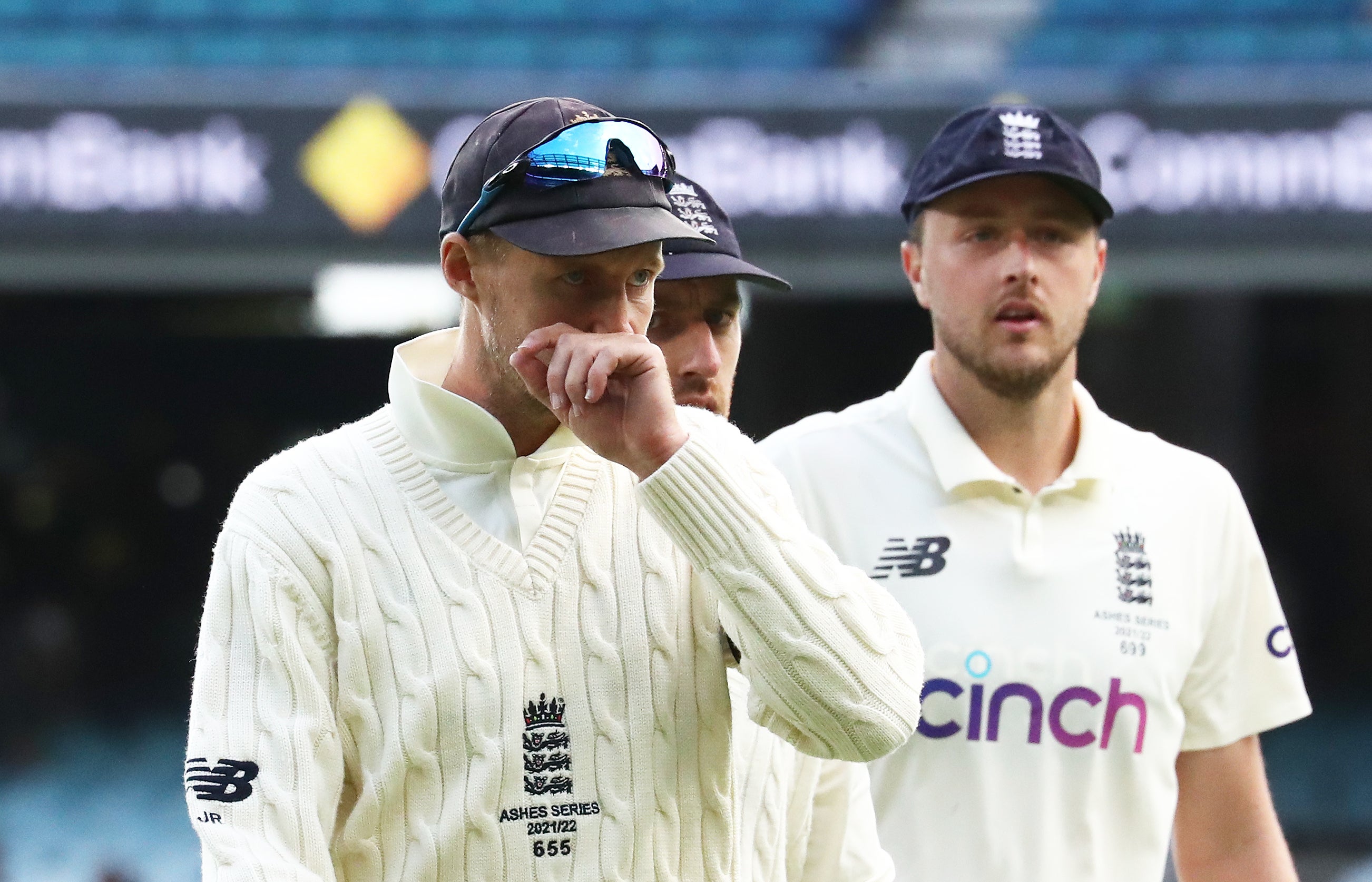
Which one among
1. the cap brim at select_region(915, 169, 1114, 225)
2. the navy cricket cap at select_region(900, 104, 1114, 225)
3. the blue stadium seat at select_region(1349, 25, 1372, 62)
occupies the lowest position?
the cap brim at select_region(915, 169, 1114, 225)

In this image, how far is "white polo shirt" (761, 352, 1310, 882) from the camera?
234cm

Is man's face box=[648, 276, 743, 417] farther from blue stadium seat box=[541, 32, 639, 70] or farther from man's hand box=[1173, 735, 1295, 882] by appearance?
blue stadium seat box=[541, 32, 639, 70]

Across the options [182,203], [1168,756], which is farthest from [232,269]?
[1168,756]

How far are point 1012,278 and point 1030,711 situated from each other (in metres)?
0.62

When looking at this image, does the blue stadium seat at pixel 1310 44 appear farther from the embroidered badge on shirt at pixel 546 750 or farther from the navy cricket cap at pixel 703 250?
the embroidered badge on shirt at pixel 546 750

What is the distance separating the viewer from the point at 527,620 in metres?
1.54

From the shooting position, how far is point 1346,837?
7820mm

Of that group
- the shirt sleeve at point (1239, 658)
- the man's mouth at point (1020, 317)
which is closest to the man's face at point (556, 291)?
the man's mouth at point (1020, 317)

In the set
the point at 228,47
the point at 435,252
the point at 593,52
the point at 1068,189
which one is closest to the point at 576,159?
the point at 1068,189

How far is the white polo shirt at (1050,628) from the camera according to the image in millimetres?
2338

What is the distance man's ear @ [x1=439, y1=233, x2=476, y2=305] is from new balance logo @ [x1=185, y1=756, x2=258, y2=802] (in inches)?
18.1

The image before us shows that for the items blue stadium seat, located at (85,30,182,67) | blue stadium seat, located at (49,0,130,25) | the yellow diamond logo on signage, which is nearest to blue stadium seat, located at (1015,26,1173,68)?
the yellow diamond logo on signage

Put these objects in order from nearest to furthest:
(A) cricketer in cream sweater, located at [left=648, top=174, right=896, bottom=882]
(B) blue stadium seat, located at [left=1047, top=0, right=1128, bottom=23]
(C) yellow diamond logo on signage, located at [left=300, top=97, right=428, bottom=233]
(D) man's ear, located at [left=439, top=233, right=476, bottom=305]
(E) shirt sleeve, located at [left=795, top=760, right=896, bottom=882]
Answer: (D) man's ear, located at [left=439, top=233, right=476, bottom=305], (A) cricketer in cream sweater, located at [left=648, top=174, right=896, bottom=882], (E) shirt sleeve, located at [left=795, top=760, right=896, bottom=882], (C) yellow diamond logo on signage, located at [left=300, top=97, right=428, bottom=233], (B) blue stadium seat, located at [left=1047, top=0, right=1128, bottom=23]

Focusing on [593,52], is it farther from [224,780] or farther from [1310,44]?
[224,780]
